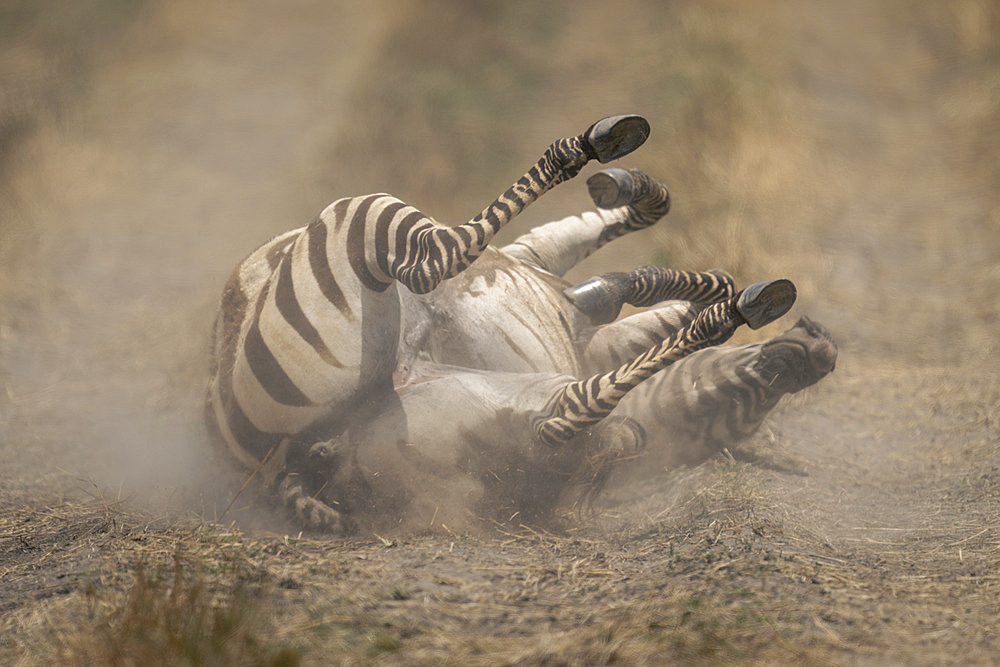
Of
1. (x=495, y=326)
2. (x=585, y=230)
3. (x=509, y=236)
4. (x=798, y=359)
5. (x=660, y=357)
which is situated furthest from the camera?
(x=509, y=236)

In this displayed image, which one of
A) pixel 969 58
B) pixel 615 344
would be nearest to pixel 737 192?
pixel 615 344

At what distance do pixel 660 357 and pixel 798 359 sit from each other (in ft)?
2.42

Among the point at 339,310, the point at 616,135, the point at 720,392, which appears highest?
the point at 616,135

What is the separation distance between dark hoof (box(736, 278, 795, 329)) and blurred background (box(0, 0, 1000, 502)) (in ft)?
9.12

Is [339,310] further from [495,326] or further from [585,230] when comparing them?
[585,230]

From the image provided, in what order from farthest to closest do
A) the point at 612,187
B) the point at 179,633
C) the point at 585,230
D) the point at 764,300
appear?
the point at 585,230 → the point at 612,187 → the point at 764,300 → the point at 179,633

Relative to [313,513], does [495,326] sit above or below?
above

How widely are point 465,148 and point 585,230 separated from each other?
3.98 m

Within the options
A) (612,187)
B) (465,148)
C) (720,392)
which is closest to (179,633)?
(720,392)

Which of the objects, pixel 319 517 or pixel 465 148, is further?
pixel 465 148

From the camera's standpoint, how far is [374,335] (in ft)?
10.1

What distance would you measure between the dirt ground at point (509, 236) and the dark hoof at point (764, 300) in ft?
2.55

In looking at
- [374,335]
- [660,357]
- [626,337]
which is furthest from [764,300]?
[374,335]

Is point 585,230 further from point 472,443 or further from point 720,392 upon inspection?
point 472,443
